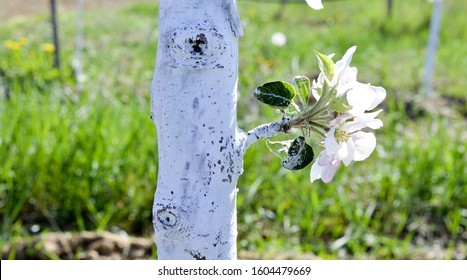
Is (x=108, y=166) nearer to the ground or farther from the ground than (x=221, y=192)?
nearer to the ground

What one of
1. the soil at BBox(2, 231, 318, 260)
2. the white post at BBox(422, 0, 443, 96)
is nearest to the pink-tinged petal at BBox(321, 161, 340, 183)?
the soil at BBox(2, 231, 318, 260)

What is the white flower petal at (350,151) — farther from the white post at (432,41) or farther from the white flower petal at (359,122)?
the white post at (432,41)

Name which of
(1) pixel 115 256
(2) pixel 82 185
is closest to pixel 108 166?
(2) pixel 82 185

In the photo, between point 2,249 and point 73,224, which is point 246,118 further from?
point 2,249

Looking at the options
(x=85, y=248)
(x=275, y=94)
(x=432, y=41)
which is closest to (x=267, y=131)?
(x=275, y=94)

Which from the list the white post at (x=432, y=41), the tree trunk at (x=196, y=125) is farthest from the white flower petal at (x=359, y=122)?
the white post at (x=432, y=41)

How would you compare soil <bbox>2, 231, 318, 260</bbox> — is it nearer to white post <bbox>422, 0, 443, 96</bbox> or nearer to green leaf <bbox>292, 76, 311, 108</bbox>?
green leaf <bbox>292, 76, 311, 108</bbox>
